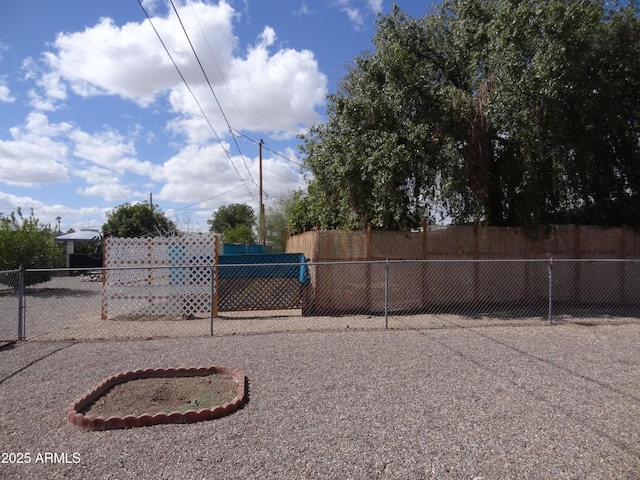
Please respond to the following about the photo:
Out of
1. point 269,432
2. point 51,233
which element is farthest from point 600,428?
point 51,233

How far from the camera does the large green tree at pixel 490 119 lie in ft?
34.1

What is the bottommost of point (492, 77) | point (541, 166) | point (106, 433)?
point (106, 433)

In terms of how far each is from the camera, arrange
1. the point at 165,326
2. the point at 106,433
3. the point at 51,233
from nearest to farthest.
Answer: the point at 106,433 < the point at 165,326 < the point at 51,233

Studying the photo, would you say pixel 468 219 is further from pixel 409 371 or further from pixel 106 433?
pixel 106 433

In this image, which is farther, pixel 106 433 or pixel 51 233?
pixel 51 233

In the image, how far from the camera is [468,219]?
40.1 feet

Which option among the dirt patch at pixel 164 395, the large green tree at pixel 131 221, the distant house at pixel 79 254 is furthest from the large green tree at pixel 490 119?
the large green tree at pixel 131 221

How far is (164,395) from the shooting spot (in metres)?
5.45

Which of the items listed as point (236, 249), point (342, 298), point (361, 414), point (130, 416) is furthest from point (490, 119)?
point (236, 249)

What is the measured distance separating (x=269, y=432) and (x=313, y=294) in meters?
6.75

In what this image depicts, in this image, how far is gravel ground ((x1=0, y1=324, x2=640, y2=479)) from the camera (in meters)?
3.87

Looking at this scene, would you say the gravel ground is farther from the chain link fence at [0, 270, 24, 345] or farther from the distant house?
the distant house

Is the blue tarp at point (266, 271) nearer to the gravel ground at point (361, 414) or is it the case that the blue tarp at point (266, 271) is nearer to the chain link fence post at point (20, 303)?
the gravel ground at point (361, 414)

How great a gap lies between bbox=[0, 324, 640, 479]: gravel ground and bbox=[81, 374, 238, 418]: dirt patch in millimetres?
339
